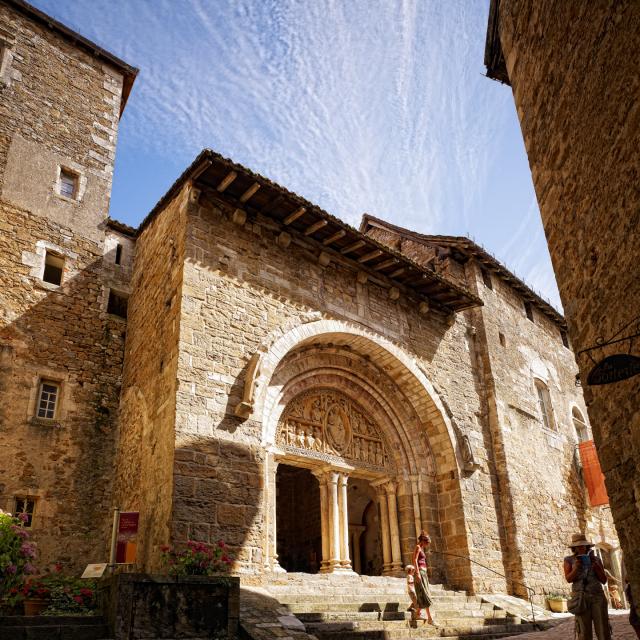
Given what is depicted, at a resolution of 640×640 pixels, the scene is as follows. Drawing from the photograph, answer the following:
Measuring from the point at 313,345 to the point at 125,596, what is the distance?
22.1ft

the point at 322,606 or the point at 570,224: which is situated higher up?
the point at 570,224

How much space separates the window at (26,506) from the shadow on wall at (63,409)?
0.32 feet

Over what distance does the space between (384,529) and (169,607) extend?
7303mm

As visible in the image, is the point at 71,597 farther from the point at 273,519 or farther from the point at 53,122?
the point at 53,122

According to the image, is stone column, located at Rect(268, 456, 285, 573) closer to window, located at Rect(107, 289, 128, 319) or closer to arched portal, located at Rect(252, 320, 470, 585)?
arched portal, located at Rect(252, 320, 470, 585)

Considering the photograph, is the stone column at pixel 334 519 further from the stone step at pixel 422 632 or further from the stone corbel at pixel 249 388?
the stone corbel at pixel 249 388

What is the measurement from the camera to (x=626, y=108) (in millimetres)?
5586

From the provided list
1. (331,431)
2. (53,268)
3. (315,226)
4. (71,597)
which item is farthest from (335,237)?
(71,597)

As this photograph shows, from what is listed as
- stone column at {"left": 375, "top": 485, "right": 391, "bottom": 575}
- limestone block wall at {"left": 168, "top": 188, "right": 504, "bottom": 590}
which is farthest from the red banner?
stone column at {"left": 375, "top": 485, "right": 391, "bottom": 575}

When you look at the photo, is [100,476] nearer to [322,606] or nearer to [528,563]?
[322,606]

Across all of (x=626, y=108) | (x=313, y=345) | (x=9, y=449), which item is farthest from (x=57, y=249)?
(x=626, y=108)

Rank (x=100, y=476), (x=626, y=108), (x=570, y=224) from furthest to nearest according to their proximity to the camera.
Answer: (x=100, y=476), (x=570, y=224), (x=626, y=108)

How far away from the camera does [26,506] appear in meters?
10.1

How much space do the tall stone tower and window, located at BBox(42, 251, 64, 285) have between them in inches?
0.8
